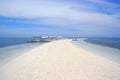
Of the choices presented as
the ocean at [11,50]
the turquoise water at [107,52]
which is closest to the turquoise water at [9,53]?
the ocean at [11,50]

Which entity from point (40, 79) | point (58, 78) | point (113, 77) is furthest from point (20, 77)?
point (113, 77)

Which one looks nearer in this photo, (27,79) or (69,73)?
(27,79)

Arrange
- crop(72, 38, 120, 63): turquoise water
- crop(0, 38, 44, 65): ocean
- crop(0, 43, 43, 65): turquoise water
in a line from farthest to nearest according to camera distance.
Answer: crop(0, 38, 44, 65): ocean → crop(72, 38, 120, 63): turquoise water → crop(0, 43, 43, 65): turquoise water

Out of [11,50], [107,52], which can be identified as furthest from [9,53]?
[107,52]

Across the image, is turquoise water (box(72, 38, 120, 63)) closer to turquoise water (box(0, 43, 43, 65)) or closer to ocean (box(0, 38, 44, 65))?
turquoise water (box(0, 43, 43, 65))

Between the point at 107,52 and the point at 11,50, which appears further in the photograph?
the point at 11,50

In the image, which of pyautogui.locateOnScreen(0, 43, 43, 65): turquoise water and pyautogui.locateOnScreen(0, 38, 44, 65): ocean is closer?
pyautogui.locateOnScreen(0, 43, 43, 65): turquoise water

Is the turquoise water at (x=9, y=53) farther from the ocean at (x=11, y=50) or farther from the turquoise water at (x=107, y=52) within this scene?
the turquoise water at (x=107, y=52)

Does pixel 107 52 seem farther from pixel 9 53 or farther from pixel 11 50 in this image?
pixel 11 50

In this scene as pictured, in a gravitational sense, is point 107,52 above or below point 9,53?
below

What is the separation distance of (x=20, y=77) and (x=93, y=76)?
15.1ft

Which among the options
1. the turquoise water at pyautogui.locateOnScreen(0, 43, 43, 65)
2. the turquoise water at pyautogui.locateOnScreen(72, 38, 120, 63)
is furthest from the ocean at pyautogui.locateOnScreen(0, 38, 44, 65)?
the turquoise water at pyautogui.locateOnScreen(72, 38, 120, 63)

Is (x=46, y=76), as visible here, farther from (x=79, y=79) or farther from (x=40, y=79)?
(x=79, y=79)

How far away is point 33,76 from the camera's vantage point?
10156 mm
